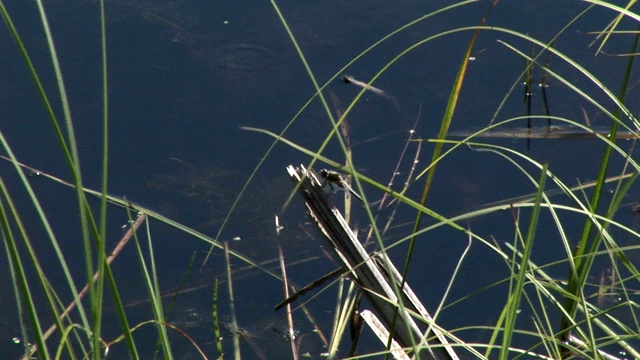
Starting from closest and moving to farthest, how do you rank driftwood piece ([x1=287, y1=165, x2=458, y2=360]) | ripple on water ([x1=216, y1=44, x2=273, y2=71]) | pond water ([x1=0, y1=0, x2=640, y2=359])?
driftwood piece ([x1=287, y1=165, x2=458, y2=360]) < pond water ([x1=0, y1=0, x2=640, y2=359]) < ripple on water ([x1=216, y1=44, x2=273, y2=71])

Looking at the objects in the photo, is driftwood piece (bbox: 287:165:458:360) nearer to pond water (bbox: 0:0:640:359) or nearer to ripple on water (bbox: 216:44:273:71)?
pond water (bbox: 0:0:640:359)

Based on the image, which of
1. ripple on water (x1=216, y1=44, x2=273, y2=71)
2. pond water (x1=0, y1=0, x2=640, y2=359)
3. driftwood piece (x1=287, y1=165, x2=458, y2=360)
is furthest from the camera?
ripple on water (x1=216, y1=44, x2=273, y2=71)

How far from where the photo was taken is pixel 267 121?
1683mm

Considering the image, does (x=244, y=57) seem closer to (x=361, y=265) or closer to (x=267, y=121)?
(x=267, y=121)

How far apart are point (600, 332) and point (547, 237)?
206 millimetres

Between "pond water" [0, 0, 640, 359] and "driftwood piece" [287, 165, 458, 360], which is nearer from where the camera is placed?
"driftwood piece" [287, 165, 458, 360]

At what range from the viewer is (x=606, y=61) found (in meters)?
1.80

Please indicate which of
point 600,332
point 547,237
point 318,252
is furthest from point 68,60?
point 600,332

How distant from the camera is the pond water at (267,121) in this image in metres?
1.45

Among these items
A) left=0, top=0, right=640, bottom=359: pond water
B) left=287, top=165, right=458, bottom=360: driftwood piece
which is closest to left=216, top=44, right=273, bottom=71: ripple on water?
left=0, top=0, right=640, bottom=359: pond water

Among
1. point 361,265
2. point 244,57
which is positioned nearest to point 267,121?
point 244,57

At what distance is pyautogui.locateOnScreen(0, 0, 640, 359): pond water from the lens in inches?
56.9

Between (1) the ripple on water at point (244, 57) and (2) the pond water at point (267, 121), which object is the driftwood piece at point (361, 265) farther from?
(1) the ripple on water at point (244, 57)

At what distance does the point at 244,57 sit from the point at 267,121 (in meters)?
0.25
